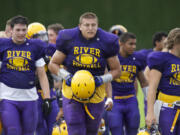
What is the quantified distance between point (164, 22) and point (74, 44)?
23089mm

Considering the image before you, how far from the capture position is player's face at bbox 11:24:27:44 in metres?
6.14

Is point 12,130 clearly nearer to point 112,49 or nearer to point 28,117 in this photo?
point 28,117

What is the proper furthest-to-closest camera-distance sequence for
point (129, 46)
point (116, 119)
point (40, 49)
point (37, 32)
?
point (37, 32)
point (129, 46)
point (116, 119)
point (40, 49)

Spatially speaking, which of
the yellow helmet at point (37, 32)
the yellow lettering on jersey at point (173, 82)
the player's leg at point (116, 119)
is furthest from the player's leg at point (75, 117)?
the yellow helmet at point (37, 32)

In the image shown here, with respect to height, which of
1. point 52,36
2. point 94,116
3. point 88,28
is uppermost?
point 88,28

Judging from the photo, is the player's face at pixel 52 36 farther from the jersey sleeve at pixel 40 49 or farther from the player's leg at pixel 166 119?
the player's leg at pixel 166 119

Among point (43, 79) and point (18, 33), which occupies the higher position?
point (18, 33)

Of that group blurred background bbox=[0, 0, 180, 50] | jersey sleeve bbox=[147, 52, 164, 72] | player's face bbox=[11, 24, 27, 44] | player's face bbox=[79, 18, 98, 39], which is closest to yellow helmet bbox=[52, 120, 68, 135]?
player's face bbox=[11, 24, 27, 44]

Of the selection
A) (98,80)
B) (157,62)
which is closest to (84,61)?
(98,80)

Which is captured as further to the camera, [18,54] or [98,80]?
[18,54]

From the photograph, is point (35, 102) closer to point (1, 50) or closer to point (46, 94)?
point (46, 94)

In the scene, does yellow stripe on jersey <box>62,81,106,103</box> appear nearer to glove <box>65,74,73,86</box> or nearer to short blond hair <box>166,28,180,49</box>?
glove <box>65,74,73,86</box>

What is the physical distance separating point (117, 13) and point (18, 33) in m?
22.8

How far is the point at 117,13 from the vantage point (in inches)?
1125
